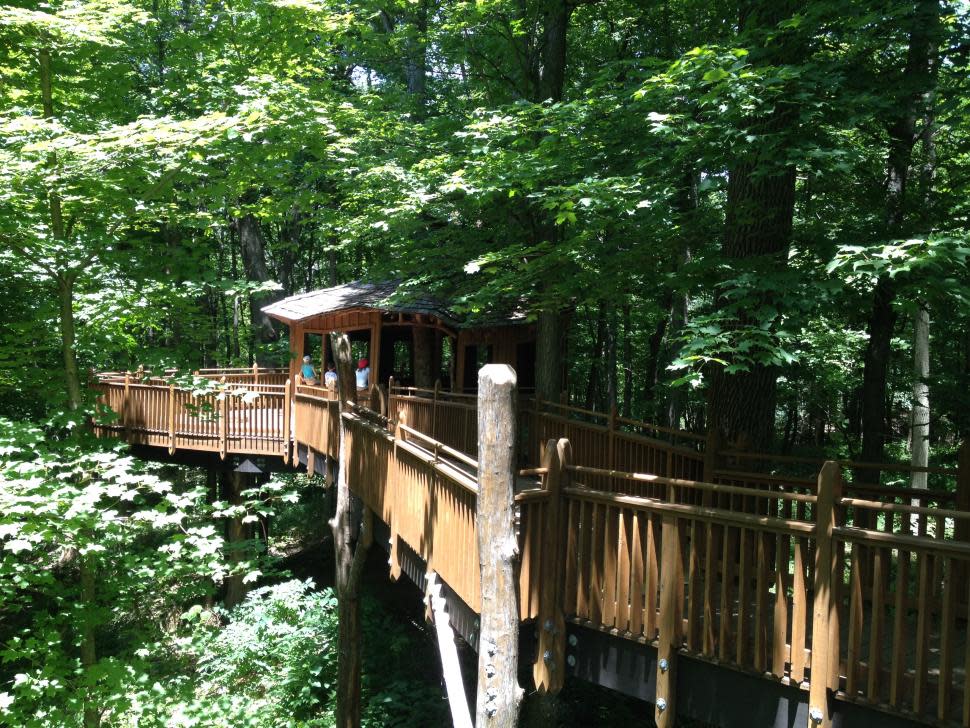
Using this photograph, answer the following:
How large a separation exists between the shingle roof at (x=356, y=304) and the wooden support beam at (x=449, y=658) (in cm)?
756

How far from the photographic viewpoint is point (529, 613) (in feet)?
14.9

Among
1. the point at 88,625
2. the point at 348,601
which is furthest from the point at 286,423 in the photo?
the point at 88,625

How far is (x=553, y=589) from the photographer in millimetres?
4543

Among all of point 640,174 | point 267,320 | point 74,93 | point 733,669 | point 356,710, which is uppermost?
point 74,93

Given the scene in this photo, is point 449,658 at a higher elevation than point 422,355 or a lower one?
lower

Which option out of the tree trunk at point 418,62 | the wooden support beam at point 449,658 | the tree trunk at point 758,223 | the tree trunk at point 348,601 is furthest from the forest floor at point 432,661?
the tree trunk at point 418,62

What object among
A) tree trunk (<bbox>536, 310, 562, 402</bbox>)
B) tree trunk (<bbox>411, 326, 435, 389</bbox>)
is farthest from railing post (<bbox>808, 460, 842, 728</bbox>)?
tree trunk (<bbox>411, 326, 435, 389</bbox>)

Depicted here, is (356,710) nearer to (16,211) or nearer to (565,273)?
(565,273)

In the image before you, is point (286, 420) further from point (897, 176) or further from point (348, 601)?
point (897, 176)

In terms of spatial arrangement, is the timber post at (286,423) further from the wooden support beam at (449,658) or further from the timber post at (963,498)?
the timber post at (963,498)

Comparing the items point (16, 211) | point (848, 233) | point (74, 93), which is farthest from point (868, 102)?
point (74, 93)

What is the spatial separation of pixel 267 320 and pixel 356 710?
13166 mm

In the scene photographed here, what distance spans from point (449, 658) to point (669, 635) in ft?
6.54

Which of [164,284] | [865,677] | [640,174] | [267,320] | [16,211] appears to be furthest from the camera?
[267,320]
